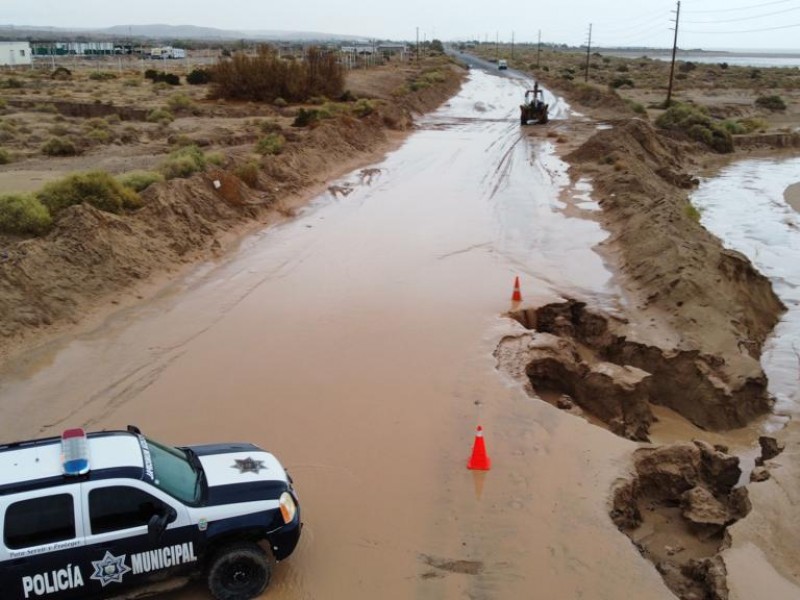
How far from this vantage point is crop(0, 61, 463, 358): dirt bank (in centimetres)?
1433

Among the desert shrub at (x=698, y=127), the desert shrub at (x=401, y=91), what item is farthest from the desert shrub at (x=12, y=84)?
the desert shrub at (x=698, y=127)

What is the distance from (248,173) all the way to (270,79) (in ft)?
109

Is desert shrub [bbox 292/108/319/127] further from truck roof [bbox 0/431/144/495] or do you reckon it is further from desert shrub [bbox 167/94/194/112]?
truck roof [bbox 0/431/144/495]

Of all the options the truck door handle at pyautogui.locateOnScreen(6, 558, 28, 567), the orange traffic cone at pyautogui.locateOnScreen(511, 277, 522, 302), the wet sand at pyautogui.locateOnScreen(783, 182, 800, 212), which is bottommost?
the wet sand at pyautogui.locateOnScreen(783, 182, 800, 212)

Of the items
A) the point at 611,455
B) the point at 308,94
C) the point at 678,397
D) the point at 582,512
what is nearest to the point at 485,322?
the point at 678,397

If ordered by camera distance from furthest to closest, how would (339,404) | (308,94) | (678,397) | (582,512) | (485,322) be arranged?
(308,94), (485,322), (678,397), (339,404), (582,512)

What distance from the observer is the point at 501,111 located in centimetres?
5812

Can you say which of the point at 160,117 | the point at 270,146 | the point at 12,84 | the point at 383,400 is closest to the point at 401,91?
the point at 160,117

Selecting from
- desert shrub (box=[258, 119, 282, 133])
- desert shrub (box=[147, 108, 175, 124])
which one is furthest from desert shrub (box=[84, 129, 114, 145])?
desert shrub (box=[258, 119, 282, 133])

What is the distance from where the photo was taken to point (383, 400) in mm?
11359

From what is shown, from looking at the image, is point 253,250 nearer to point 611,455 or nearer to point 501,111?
point 611,455

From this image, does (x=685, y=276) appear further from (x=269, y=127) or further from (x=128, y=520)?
(x=269, y=127)

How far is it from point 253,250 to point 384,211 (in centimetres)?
584

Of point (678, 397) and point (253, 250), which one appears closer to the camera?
point (678, 397)
